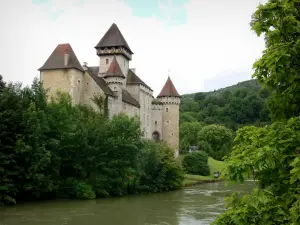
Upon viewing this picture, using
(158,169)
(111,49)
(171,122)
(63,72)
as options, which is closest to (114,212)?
(158,169)

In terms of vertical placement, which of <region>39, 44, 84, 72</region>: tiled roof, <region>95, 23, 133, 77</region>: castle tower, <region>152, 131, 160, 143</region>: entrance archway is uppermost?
<region>95, 23, 133, 77</region>: castle tower

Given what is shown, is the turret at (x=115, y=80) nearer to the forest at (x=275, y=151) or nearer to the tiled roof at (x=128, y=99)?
the tiled roof at (x=128, y=99)

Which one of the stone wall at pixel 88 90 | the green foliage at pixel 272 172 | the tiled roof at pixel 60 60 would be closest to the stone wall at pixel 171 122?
the stone wall at pixel 88 90

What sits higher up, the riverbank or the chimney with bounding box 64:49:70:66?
the chimney with bounding box 64:49:70:66

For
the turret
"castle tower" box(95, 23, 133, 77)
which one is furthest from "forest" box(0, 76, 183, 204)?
"castle tower" box(95, 23, 133, 77)

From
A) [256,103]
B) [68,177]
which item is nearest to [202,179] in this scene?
[68,177]

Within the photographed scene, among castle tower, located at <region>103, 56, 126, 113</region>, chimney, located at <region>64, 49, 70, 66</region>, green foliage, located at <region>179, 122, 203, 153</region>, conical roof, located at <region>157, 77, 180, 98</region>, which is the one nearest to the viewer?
chimney, located at <region>64, 49, 70, 66</region>

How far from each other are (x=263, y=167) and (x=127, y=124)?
2456 cm

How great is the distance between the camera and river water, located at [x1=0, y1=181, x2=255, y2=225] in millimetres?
16531

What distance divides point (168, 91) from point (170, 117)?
3.77 metres

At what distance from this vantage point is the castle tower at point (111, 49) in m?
44.4

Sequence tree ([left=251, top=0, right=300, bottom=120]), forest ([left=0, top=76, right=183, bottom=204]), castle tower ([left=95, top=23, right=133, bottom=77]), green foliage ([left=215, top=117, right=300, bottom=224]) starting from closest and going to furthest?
1. green foliage ([left=215, top=117, right=300, bottom=224])
2. tree ([left=251, top=0, right=300, bottom=120])
3. forest ([left=0, top=76, right=183, bottom=204])
4. castle tower ([left=95, top=23, right=133, bottom=77])

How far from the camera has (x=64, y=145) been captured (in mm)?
24922

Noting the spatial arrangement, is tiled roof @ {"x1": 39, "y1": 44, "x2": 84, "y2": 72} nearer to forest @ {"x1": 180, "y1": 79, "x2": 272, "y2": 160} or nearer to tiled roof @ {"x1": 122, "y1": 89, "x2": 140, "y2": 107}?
tiled roof @ {"x1": 122, "y1": 89, "x2": 140, "y2": 107}
